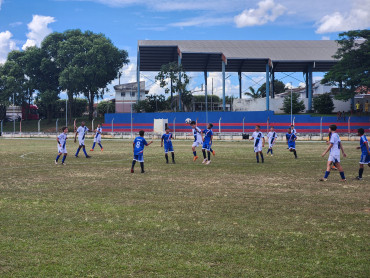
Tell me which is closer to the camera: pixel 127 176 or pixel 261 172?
pixel 127 176

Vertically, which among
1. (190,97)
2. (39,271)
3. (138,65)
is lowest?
(39,271)

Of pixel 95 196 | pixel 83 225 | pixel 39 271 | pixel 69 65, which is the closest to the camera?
pixel 39 271

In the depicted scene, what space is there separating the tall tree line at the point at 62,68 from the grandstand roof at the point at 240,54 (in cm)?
1227

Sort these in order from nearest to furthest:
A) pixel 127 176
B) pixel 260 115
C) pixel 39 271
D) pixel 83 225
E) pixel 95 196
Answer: pixel 39 271 < pixel 83 225 < pixel 95 196 < pixel 127 176 < pixel 260 115

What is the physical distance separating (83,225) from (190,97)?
59.6m

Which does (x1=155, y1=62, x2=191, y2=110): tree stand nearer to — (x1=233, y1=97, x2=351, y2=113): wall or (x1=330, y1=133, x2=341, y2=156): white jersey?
(x1=233, y1=97, x2=351, y2=113): wall

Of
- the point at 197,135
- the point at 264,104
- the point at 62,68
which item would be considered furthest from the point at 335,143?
the point at 62,68

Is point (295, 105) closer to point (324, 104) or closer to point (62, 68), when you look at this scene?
point (324, 104)

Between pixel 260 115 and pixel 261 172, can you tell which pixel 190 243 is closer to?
pixel 261 172

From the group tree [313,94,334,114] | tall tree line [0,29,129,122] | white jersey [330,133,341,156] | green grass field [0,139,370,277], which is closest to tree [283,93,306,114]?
tree [313,94,334,114]

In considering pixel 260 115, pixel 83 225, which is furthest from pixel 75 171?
pixel 260 115

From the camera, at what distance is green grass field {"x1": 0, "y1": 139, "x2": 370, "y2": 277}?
576cm

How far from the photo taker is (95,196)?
11.2m

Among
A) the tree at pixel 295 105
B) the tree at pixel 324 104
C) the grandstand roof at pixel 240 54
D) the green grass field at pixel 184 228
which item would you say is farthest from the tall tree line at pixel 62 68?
the green grass field at pixel 184 228
